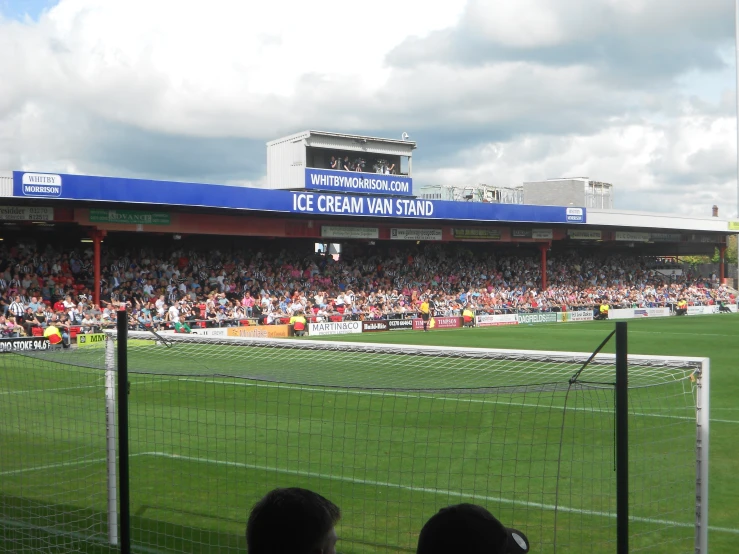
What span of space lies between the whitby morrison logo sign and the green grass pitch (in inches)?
537

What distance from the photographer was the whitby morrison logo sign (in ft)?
87.7

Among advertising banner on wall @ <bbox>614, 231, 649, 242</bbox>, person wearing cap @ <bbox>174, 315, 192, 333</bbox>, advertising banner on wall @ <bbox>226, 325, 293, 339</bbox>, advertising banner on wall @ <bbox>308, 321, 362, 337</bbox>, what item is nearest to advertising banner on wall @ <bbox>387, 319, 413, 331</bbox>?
advertising banner on wall @ <bbox>308, 321, 362, 337</bbox>

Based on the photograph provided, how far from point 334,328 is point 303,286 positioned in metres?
4.44

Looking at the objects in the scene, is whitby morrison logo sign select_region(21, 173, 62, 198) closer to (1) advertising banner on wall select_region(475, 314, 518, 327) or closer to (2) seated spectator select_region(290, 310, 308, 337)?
(2) seated spectator select_region(290, 310, 308, 337)

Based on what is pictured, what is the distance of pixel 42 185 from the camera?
2719cm

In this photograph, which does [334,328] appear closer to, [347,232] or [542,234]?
[347,232]

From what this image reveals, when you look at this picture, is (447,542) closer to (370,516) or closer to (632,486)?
(370,516)

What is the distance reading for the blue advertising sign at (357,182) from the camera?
134 feet

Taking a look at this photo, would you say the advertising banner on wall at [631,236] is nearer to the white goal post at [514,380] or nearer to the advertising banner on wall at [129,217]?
the advertising banner on wall at [129,217]

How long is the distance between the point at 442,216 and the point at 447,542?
3874cm

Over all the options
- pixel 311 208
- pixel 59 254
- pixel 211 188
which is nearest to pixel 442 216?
pixel 311 208

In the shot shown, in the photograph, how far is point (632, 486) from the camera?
8.98 m

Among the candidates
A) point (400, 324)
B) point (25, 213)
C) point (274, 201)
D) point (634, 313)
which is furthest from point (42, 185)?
point (634, 313)

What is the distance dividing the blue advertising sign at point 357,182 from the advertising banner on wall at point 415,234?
10.2 feet
